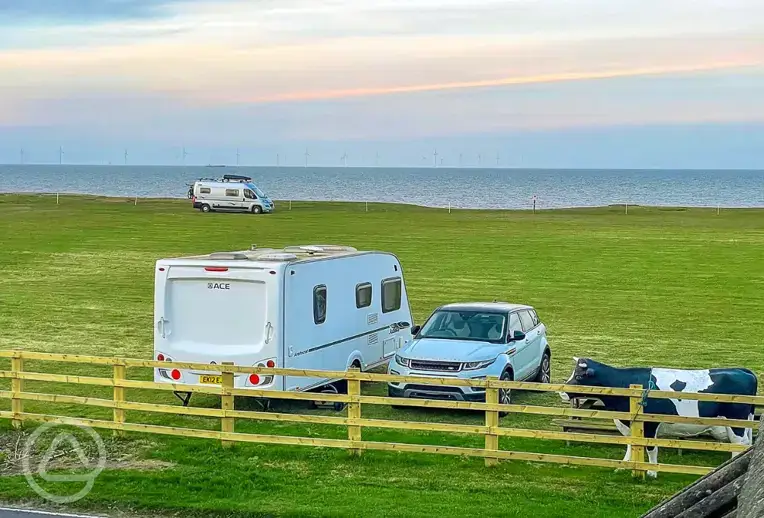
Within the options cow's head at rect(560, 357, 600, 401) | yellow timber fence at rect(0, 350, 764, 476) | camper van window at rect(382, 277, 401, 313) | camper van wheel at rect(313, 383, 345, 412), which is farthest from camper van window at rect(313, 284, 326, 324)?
cow's head at rect(560, 357, 600, 401)

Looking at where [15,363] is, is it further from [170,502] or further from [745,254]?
[745,254]

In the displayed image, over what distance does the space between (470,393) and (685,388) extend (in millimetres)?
3935

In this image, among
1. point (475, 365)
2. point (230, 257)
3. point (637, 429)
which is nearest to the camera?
point (637, 429)

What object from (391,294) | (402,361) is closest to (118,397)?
(402,361)

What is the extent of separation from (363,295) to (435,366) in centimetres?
263

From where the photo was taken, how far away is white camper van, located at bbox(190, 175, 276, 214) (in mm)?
77438

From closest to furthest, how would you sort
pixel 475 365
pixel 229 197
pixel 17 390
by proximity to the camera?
pixel 17 390 → pixel 475 365 → pixel 229 197

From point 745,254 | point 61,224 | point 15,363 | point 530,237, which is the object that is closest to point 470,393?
point 15,363

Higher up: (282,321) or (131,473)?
(282,321)

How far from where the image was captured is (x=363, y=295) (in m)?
18.6

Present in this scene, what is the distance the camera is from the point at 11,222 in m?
61.0
